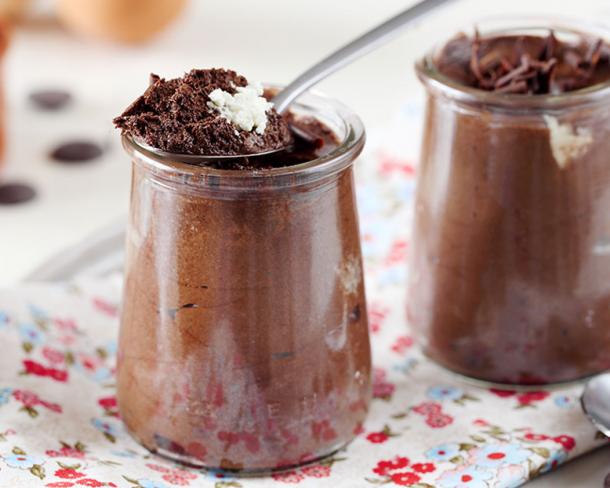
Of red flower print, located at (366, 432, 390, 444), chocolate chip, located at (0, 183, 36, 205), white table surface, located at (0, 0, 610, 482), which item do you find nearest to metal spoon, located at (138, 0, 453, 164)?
red flower print, located at (366, 432, 390, 444)

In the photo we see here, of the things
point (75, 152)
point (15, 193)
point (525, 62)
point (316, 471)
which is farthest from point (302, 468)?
point (75, 152)

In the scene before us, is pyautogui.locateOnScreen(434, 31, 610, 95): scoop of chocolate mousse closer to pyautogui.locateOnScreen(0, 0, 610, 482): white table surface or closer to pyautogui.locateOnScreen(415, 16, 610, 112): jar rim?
pyautogui.locateOnScreen(415, 16, 610, 112): jar rim

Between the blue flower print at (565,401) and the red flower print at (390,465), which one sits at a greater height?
the red flower print at (390,465)

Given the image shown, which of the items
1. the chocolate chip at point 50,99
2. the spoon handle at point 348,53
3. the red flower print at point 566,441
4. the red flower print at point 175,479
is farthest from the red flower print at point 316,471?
the chocolate chip at point 50,99

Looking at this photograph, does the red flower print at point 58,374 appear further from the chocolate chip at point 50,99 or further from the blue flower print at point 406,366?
the chocolate chip at point 50,99

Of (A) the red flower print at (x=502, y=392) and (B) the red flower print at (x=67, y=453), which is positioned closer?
(B) the red flower print at (x=67, y=453)

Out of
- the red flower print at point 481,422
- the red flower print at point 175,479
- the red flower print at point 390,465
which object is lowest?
the red flower print at point 481,422

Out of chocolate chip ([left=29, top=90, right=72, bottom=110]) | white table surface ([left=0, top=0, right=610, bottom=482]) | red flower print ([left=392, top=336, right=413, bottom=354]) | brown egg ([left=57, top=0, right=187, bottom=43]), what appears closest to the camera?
red flower print ([left=392, top=336, right=413, bottom=354])
